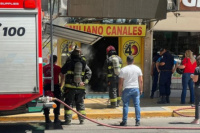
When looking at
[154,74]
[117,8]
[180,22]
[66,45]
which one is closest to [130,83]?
[117,8]

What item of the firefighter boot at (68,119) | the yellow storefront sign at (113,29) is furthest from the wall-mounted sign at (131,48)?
the firefighter boot at (68,119)

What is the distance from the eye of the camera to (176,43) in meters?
13.5

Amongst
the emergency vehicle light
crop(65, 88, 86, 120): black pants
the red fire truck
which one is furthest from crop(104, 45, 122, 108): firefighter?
the emergency vehicle light

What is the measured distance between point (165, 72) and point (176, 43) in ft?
6.42

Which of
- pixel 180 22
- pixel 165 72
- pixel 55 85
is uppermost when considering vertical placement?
pixel 180 22

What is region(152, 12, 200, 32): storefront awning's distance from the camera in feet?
42.4

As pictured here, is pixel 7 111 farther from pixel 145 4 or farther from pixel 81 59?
pixel 145 4

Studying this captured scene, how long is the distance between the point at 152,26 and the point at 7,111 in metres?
6.63

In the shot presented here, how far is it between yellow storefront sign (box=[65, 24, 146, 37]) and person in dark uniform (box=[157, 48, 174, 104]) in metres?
1.19

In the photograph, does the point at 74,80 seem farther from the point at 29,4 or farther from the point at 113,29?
the point at 113,29

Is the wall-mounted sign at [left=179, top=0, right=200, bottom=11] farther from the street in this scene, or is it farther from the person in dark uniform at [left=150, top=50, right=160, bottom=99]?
the street

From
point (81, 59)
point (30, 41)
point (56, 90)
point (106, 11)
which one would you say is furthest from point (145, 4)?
point (30, 41)

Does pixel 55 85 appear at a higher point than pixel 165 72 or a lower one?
lower

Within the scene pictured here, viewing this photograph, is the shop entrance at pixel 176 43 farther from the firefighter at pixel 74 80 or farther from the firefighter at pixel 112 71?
the firefighter at pixel 74 80
